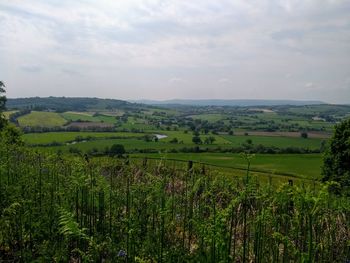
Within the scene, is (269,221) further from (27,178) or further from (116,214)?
(27,178)

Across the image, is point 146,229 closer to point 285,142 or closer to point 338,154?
point 338,154

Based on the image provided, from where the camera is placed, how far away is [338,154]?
1321 inches

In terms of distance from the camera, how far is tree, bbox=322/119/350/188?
32903 mm

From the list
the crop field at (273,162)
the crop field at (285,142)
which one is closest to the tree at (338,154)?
the crop field at (273,162)

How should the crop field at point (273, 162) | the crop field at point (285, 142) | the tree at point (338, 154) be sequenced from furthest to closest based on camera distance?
the crop field at point (285, 142) → the crop field at point (273, 162) → the tree at point (338, 154)

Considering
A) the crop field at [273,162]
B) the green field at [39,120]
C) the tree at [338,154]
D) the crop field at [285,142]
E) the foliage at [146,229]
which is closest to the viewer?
the foliage at [146,229]

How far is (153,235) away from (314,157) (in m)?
66.6

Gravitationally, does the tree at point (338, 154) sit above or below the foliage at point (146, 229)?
below

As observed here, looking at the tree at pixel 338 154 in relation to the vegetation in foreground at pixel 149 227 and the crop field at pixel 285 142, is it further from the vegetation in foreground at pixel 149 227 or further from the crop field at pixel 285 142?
the crop field at pixel 285 142

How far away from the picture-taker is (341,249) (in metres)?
6.86

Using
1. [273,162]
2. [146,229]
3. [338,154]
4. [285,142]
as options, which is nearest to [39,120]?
[285,142]

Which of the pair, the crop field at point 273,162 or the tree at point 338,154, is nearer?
the tree at point 338,154

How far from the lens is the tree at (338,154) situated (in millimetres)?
32903

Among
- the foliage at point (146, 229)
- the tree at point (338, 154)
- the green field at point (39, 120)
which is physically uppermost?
the foliage at point (146, 229)
